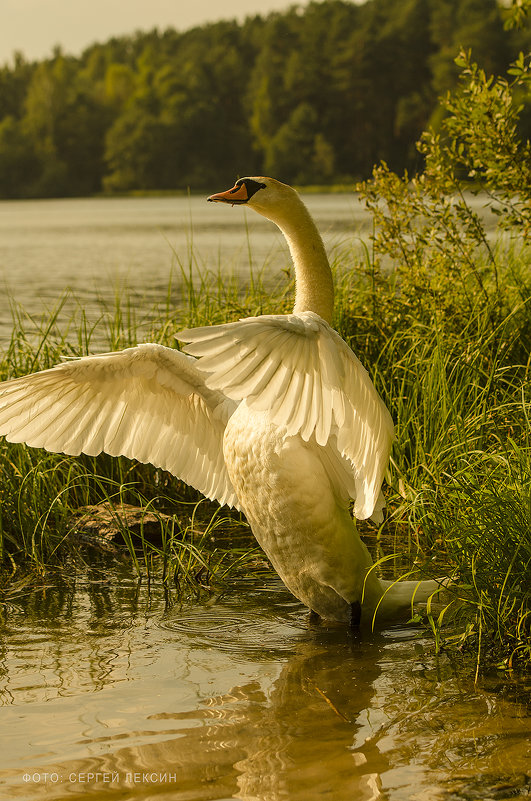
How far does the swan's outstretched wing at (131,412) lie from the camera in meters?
4.16

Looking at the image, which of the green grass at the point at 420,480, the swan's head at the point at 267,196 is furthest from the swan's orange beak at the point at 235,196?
the green grass at the point at 420,480

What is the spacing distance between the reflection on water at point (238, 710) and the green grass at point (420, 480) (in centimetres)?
27

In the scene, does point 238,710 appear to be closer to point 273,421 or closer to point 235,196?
point 273,421

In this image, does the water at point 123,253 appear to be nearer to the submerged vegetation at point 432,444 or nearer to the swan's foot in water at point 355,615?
the submerged vegetation at point 432,444

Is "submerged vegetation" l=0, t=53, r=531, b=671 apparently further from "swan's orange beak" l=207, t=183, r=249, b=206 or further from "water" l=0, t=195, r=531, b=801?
"swan's orange beak" l=207, t=183, r=249, b=206

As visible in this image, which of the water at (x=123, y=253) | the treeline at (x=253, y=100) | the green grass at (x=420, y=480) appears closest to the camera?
the green grass at (x=420, y=480)

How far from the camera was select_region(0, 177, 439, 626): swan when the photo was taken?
2916mm

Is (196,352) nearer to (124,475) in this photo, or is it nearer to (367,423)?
(367,423)

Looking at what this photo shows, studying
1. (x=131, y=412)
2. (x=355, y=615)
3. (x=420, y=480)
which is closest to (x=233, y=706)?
(x=355, y=615)

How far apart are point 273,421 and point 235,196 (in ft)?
4.70

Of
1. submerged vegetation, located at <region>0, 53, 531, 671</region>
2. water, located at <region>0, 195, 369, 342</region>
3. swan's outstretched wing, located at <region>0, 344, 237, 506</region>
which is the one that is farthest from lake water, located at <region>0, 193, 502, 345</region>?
swan's outstretched wing, located at <region>0, 344, 237, 506</region>

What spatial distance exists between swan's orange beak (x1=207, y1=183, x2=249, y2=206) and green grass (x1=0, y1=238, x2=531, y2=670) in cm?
138

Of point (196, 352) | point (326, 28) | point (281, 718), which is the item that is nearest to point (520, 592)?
point (281, 718)

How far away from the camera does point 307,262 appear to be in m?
4.06
